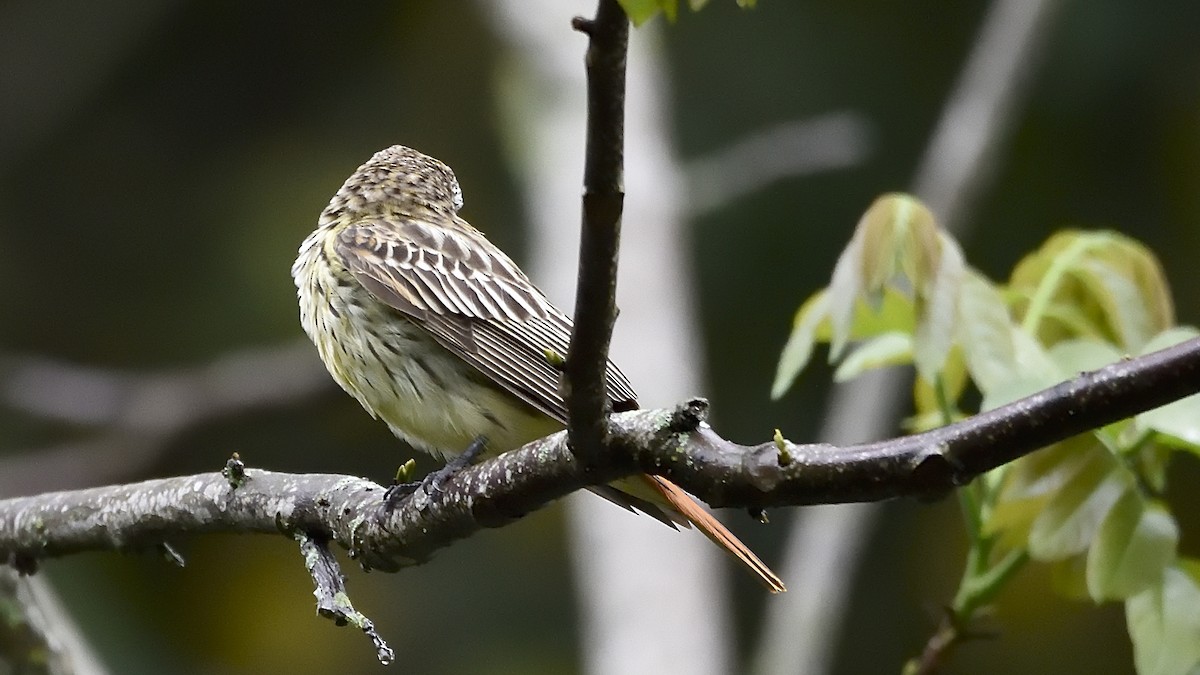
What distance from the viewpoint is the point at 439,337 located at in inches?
152

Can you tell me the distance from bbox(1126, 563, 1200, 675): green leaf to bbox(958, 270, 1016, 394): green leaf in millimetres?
480

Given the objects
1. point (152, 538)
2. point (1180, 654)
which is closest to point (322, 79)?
point (152, 538)

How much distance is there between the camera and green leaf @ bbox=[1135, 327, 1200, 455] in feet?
9.14

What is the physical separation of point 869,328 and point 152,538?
163 cm

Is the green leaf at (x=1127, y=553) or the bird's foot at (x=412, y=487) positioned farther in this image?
the bird's foot at (x=412, y=487)

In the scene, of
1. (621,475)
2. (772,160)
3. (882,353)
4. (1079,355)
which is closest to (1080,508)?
(1079,355)

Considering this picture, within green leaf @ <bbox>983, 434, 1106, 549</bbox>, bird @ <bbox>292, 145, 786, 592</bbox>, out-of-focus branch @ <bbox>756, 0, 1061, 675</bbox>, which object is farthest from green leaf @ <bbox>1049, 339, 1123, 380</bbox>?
out-of-focus branch @ <bbox>756, 0, 1061, 675</bbox>

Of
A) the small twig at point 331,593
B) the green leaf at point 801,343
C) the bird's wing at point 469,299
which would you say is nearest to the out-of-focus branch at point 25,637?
the small twig at point 331,593

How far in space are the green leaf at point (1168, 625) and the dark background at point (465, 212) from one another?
448 centimetres

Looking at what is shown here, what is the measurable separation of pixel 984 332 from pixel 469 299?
1.39 metres

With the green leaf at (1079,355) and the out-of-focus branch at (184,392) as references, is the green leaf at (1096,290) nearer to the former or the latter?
the green leaf at (1079,355)

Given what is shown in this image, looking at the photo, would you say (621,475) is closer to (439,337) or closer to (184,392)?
(439,337)

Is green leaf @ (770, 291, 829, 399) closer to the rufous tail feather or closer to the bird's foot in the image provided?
the rufous tail feather

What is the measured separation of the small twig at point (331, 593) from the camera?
2549 millimetres
